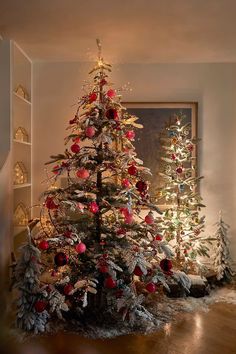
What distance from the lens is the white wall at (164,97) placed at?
4.31 meters

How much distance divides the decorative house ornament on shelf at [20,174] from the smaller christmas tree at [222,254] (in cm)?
223

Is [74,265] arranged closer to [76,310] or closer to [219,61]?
[76,310]

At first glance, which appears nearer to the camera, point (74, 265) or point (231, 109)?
point (74, 265)

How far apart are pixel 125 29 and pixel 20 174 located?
1880 mm

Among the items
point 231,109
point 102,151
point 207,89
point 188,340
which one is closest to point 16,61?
point 102,151

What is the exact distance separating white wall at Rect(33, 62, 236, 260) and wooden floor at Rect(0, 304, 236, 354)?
1.61m

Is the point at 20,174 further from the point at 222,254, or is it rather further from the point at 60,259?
the point at 222,254

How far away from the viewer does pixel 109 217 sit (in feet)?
10.6

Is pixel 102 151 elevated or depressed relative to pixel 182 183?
elevated

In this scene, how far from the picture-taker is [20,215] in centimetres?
400

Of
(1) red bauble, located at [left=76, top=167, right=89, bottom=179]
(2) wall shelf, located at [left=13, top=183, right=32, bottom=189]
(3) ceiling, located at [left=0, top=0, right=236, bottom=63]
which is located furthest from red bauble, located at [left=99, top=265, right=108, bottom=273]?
(3) ceiling, located at [left=0, top=0, right=236, bottom=63]

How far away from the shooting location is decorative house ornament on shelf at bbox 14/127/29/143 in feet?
12.9

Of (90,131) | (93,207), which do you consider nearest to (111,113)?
(90,131)

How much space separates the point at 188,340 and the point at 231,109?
2702 millimetres
